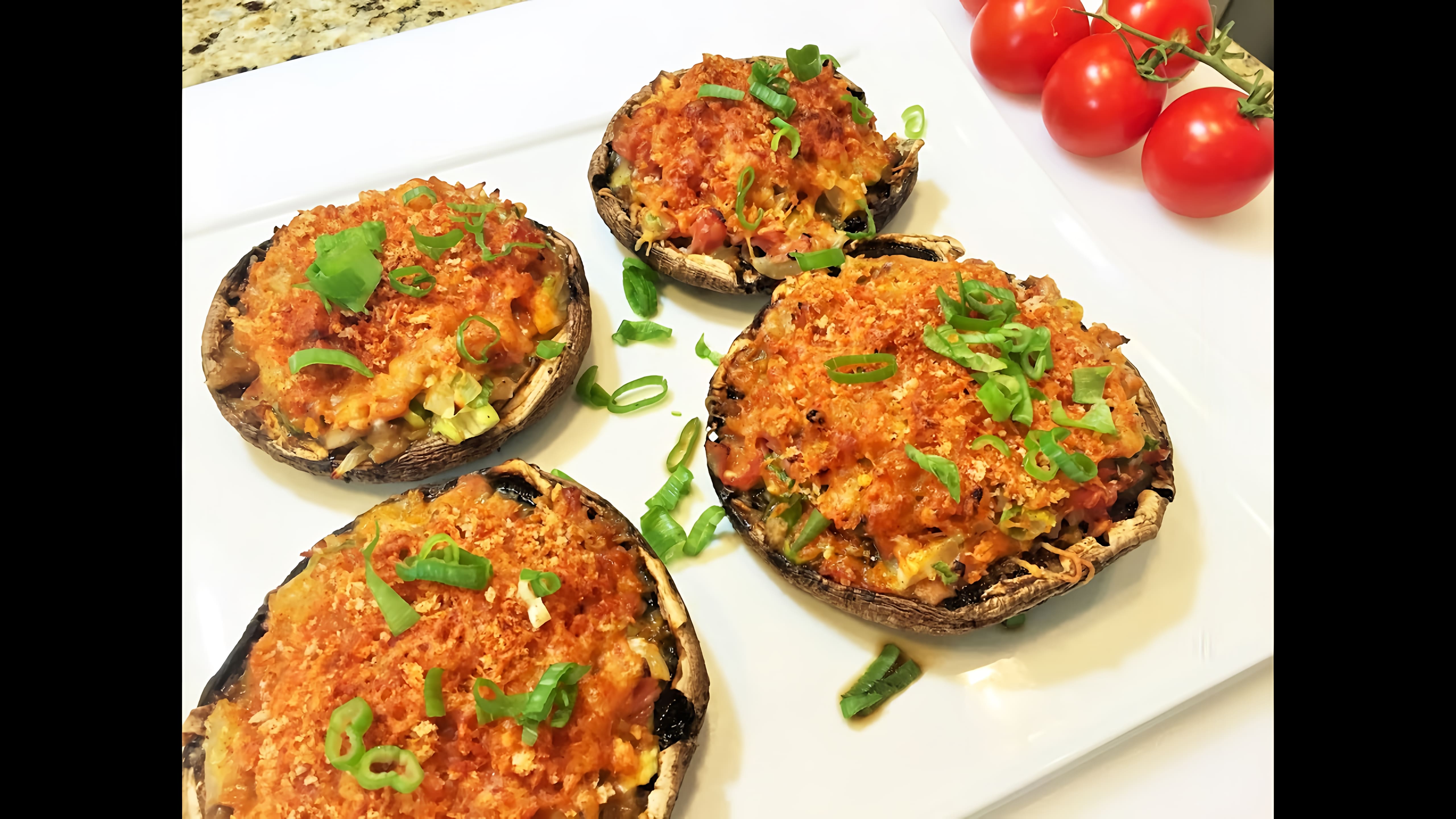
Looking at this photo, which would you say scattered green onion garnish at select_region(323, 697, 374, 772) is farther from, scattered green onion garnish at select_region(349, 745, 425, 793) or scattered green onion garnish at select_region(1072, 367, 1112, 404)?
scattered green onion garnish at select_region(1072, 367, 1112, 404)

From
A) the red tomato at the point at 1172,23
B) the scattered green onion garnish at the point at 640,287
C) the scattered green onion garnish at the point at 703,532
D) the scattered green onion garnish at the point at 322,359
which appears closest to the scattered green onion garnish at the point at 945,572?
the scattered green onion garnish at the point at 703,532

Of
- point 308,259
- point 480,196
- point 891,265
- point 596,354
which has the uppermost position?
point 891,265

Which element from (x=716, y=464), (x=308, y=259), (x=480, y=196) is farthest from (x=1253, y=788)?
(x=308, y=259)

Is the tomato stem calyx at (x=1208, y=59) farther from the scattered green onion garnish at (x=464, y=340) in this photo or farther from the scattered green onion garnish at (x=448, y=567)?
the scattered green onion garnish at (x=448, y=567)

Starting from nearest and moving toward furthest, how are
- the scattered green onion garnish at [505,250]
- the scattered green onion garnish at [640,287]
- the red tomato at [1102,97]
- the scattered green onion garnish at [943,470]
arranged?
the scattered green onion garnish at [943,470] → the scattered green onion garnish at [505,250] → the scattered green onion garnish at [640,287] → the red tomato at [1102,97]

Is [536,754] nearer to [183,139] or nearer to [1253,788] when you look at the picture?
[1253,788]

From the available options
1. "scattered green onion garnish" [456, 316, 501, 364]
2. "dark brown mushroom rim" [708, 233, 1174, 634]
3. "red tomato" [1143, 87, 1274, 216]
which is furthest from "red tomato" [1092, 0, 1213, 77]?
"scattered green onion garnish" [456, 316, 501, 364]

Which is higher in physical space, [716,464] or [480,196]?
[480,196]
